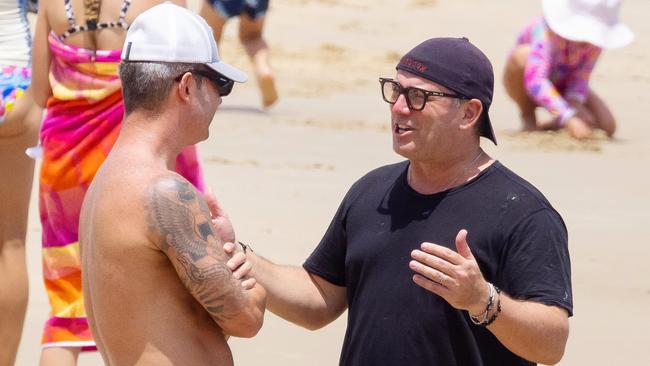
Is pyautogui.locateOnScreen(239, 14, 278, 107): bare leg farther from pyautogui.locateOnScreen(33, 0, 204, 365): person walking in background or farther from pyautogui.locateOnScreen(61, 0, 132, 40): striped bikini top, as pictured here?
pyautogui.locateOnScreen(61, 0, 132, 40): striped bikini top

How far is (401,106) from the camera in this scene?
369cm

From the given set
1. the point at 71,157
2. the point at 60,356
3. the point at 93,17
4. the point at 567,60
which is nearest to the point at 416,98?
the point at 93,17

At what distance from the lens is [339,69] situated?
49.7 ft

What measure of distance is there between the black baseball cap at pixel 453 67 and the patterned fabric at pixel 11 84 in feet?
6.89

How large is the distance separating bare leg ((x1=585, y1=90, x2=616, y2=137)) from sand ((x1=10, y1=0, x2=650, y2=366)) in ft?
0.41

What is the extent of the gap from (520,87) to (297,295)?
24.1 feet

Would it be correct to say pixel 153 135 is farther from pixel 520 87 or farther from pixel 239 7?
pixel 520 87

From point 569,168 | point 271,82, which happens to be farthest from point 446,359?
point 271,82

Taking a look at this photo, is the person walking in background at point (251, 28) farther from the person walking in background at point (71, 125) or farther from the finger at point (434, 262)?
the finger at point (434, 262)

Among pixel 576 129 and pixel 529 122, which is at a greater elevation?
Answer: pixel 576 129

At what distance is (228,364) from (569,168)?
671 cm

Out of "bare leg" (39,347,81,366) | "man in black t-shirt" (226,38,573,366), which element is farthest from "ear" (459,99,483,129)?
"bare leg" (39,347,81,366)

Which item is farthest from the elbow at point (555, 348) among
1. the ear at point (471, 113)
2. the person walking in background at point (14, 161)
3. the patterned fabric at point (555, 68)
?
the patterned fabric at point (555, 68)

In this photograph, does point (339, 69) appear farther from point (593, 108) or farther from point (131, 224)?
point (131, 224)
